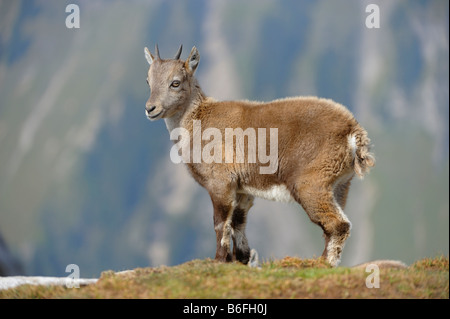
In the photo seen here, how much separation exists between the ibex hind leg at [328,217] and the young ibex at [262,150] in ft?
0.06

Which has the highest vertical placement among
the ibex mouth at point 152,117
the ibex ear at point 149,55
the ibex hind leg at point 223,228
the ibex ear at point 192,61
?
the ibex ear at point 149,55

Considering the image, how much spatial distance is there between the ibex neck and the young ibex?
0.02 meters

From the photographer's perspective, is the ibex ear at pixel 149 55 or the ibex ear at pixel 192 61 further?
the ibex ear at pixel 149 55

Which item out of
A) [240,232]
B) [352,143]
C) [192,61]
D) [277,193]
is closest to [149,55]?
[192,61]

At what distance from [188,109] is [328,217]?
3.96 meters

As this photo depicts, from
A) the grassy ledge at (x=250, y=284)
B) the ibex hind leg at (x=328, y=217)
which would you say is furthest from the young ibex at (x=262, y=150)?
the grassy ledge at (x=250, y=284)

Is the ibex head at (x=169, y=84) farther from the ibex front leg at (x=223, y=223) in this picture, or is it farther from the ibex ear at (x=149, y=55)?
the ibex front leg at (x=223, y=223)

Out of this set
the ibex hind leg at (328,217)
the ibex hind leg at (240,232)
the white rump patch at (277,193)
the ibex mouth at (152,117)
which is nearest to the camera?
the ibex hind leg at (328,217)

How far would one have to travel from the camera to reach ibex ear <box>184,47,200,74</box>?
13164mm

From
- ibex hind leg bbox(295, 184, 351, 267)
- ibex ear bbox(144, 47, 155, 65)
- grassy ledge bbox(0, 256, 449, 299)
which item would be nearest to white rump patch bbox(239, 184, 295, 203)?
ibex hind leg bbox(295, 184, 351, 267)

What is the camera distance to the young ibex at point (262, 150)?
37.9 feet
